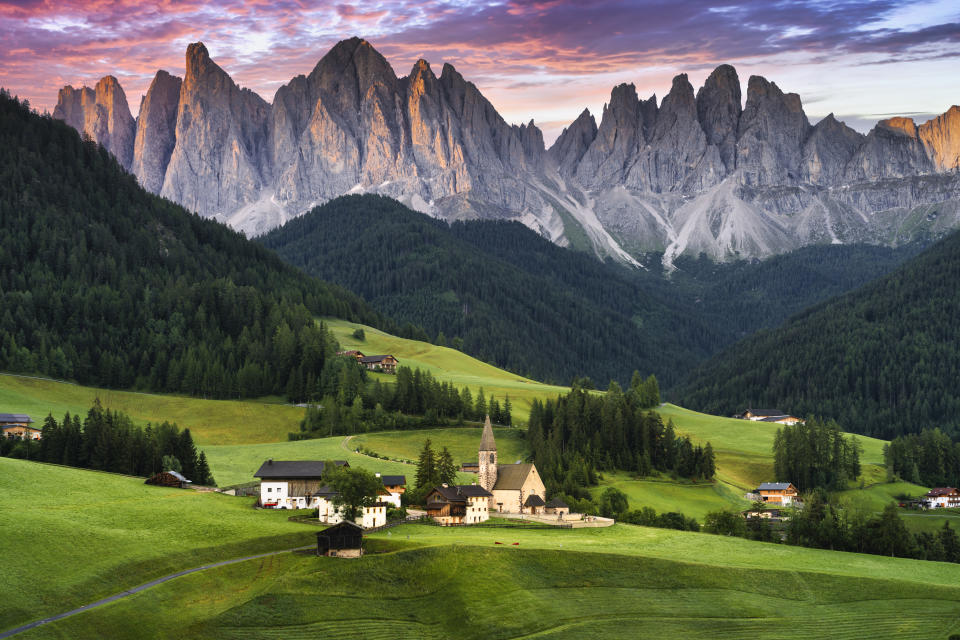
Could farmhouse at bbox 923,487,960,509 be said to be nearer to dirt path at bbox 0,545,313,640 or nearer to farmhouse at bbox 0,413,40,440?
dirt path at bbox 0,545,313,640

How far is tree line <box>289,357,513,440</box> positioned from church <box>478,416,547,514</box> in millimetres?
40913

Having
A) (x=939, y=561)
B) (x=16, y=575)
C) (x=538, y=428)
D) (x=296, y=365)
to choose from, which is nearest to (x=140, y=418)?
(x=296, y=365)

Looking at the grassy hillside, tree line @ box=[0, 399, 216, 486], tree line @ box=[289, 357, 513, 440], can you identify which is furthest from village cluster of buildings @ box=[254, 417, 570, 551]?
tree line @ box=[289, 357, 513, 440]

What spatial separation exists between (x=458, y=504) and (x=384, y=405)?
223ft

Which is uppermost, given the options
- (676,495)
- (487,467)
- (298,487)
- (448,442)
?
(448,442)

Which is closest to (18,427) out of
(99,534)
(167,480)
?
(167,480)

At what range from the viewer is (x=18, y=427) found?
127 m

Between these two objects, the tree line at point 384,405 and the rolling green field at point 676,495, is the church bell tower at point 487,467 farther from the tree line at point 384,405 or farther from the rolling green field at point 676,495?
the tree line at point 384,405

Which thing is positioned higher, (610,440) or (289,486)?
(610,440)

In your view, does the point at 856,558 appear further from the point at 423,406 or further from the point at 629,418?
the point at 423,406

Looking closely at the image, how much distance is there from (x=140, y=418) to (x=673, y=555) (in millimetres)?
96110

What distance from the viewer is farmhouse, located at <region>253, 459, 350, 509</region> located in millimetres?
100500

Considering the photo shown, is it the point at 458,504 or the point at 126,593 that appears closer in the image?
the point at 126,593

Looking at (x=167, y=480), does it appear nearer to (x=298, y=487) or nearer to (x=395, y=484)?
(x=298, y=487)
